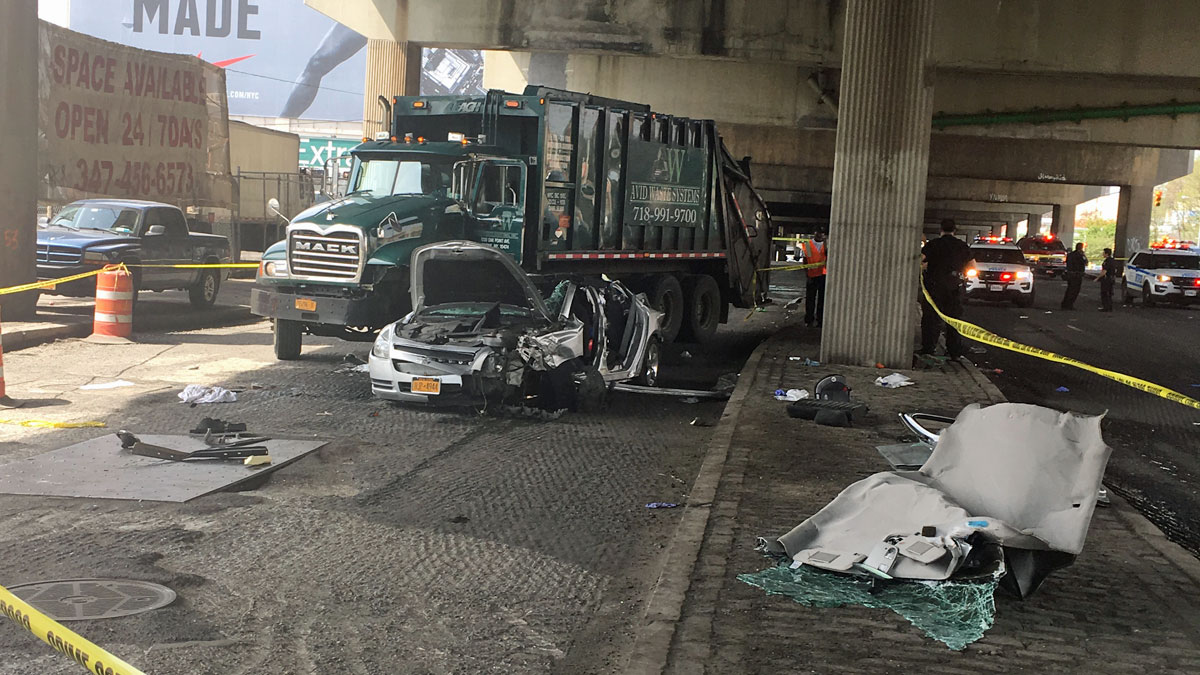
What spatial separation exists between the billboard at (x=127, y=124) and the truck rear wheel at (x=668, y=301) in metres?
10.8

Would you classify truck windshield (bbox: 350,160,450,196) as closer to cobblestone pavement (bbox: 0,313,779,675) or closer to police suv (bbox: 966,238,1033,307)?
cobblestone pavement (bbox: 0,313,779,675)

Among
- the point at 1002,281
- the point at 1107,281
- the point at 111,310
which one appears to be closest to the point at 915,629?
the point at 111,310

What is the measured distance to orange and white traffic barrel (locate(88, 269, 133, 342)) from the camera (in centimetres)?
1633

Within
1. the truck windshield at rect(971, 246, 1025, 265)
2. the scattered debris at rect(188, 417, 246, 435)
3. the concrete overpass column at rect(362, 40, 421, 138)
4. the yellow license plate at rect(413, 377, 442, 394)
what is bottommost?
the scattered debris at rect(188, 417, 246, 435)

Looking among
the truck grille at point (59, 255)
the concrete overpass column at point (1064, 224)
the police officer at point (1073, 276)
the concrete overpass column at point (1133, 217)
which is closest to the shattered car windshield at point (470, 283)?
the truck grille at point (59, 255)

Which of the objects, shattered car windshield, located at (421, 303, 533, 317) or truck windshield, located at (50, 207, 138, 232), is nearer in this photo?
shattered car windshield, located at (421, 303, 533, 317)

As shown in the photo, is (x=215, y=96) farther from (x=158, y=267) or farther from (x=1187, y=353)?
(x=1187, y=353)

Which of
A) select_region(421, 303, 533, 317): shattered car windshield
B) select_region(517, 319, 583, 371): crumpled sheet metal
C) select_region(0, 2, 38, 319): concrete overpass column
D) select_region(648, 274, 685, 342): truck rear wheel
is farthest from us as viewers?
select_region(648, 274, 685, 342): truck rear wheel

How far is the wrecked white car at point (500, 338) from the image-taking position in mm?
11430

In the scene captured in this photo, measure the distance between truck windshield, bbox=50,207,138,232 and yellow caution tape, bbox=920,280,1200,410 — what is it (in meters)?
13.1

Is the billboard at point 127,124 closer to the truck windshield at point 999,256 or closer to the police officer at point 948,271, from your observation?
the police officer at point 948,271

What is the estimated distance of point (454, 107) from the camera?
53.4 ft

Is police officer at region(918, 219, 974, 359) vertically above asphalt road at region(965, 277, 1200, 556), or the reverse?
police officer at region(918, 219, 974, 359)

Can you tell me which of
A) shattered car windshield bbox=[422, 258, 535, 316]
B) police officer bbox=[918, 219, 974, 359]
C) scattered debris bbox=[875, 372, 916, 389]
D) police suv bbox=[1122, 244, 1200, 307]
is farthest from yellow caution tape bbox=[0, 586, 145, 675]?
police suv bbox=[1122, 244, 1200, 307]
